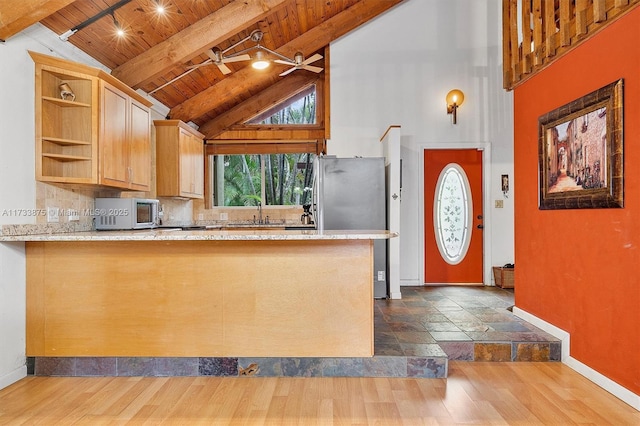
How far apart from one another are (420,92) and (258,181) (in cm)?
281

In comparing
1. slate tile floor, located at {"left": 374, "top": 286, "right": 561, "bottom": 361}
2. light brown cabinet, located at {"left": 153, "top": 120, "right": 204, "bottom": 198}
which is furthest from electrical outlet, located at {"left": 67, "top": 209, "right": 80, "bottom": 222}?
slate tile floor, located at {"left": 374, "top": 286, "right": 561, "bottom": 361}

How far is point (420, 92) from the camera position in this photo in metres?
5.37

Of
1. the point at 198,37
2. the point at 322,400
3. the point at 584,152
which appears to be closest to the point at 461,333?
the point at 322,400

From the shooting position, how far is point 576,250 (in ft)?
9.30

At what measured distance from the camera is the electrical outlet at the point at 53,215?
9.73 feet

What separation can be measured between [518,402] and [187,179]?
4291 millimetres

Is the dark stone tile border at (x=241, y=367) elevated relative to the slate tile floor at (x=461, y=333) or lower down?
lower down

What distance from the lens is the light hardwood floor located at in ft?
7.19

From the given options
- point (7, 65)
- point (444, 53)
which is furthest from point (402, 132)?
point (7, 65)

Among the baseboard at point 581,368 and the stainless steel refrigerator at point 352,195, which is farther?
the stainless steel refrigerator at point 352,195

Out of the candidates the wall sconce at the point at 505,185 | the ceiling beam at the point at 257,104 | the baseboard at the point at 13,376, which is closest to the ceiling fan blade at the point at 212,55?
the ceiling beam at the point at 257,104

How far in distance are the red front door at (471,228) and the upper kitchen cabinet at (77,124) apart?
3744mm

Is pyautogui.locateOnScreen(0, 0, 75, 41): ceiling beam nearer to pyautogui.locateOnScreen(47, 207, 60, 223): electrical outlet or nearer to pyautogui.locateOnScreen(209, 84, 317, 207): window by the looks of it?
pyautogui.locateOnScreen(47, 207, 60, 223): electrical outlet

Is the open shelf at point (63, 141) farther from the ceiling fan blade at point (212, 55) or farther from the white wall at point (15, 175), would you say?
the ceiling fan blade at point (212, 55)
